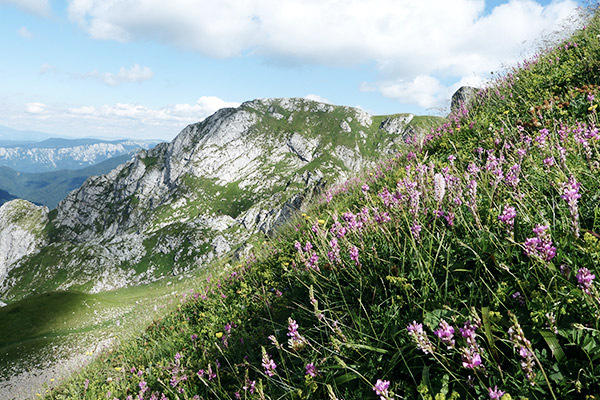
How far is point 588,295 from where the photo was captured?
1808mm

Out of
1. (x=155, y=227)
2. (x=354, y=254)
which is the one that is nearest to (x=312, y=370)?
(x=354, y=254)

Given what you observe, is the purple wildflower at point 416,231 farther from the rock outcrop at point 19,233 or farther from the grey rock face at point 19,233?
the grey rock face at point 19,233

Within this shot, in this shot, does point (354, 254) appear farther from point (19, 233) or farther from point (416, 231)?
point (19, 233)

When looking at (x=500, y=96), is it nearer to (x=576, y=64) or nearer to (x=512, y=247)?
(x=576, y=64)

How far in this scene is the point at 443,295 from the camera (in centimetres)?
291

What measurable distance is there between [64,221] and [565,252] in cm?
24432

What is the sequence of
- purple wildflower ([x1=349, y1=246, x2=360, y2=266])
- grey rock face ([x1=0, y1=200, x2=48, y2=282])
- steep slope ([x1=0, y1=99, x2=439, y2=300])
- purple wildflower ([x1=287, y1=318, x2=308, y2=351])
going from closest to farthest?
purple wildflower ([x1=287, y1=318, x2=308, y2=351]), purple wildflower ([x1=349, y1=246, x2=360, y2=266]), steep slope ([x1=0, y1=99, x2=439, y2=300]), grey rock face ([x1=0, y1=200, x2=48, y2=282])

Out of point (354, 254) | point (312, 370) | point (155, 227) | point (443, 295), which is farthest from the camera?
point (155, 227)

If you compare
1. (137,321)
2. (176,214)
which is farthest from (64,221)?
(137,321)

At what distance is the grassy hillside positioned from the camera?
1.98 metres

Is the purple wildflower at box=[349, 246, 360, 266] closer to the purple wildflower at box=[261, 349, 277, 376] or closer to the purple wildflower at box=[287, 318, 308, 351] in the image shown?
the purple wildflower at box=[287, 318, 308, 351]

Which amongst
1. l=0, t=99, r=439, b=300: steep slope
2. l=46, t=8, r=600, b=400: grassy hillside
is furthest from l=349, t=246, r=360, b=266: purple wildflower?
l=0, t=99, r=439, b=300: steep slope

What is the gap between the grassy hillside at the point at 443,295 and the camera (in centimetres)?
198

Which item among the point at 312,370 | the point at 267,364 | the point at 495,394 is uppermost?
the point at 495,394
